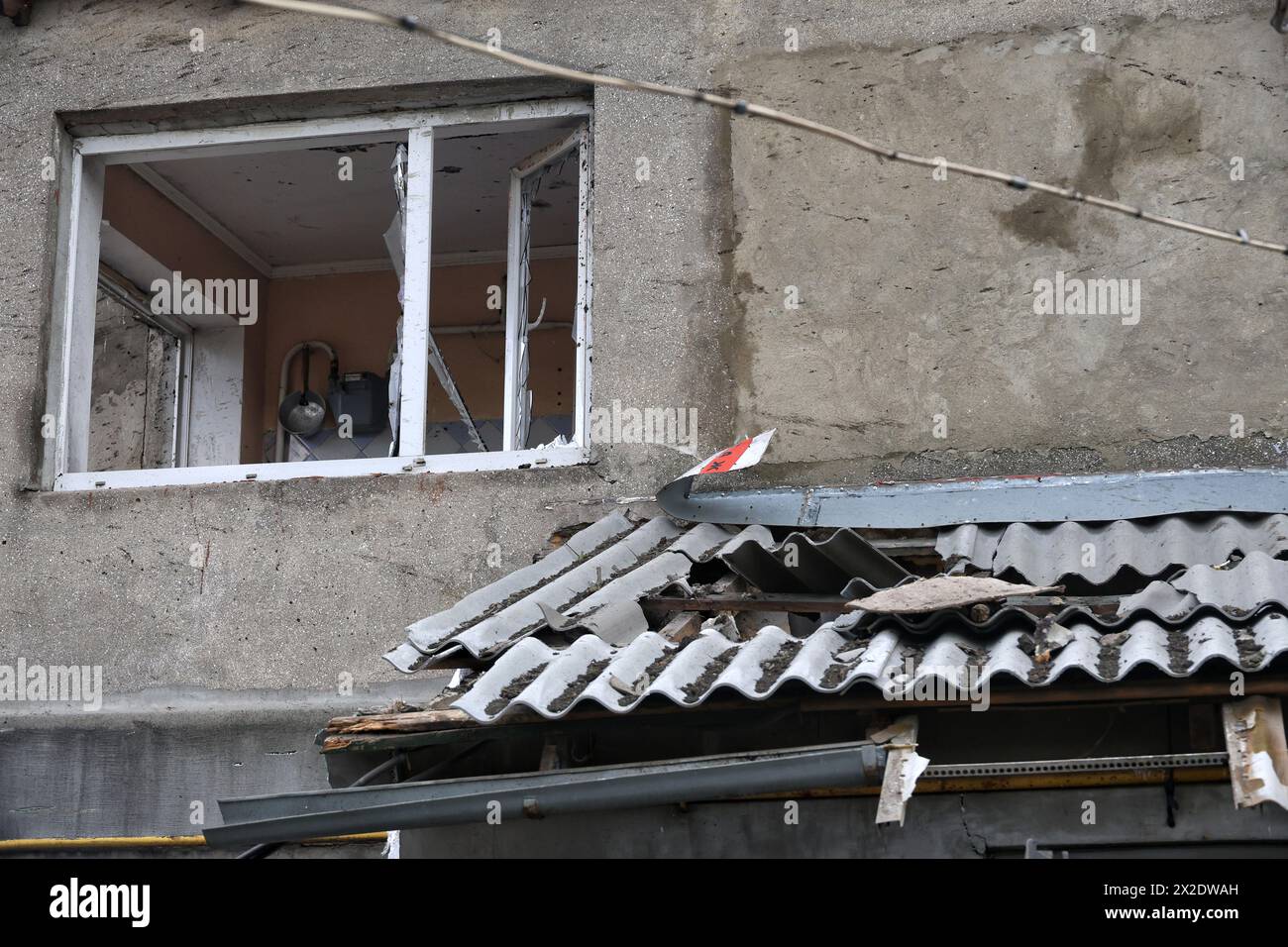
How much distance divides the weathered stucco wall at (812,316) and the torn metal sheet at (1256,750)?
7.39 feet

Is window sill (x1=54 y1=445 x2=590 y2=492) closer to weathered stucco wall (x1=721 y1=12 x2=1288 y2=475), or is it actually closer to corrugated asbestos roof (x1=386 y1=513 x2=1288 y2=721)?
corrugated asbestos roof (x1=386 y1=513 x2=1288 y2=721)

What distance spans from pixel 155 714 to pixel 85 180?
282 centimetres

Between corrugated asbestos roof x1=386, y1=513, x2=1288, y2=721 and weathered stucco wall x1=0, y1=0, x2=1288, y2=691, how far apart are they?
731 millimetres

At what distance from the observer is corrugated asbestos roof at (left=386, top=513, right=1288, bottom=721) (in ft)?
15.8

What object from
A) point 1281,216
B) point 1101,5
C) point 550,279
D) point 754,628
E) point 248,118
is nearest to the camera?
point 754,628

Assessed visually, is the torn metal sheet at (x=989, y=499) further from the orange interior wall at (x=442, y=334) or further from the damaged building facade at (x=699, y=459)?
the orange interior wall at (x=442, y=334)

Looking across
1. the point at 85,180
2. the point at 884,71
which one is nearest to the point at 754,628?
the point at 884,71

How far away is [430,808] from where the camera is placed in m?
4.86

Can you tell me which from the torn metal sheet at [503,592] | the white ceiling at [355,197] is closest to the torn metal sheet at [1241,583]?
the torn metal sheet at [503,592]

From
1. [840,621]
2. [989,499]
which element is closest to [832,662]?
[840,621]

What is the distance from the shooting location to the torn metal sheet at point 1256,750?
4.22 metres

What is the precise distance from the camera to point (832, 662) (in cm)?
506

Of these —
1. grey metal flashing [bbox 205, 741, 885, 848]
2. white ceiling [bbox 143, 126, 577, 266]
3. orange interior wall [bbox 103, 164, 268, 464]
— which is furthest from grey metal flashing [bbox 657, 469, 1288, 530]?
orange interior wall [bbox 103, 164, 268, 464]

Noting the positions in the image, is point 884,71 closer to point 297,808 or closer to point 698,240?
point 698,240
